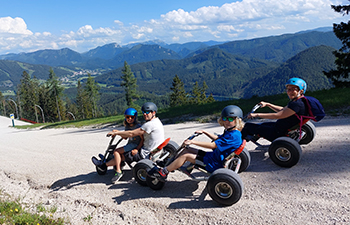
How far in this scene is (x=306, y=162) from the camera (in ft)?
18.8

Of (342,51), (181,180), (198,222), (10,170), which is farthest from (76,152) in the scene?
(342,51)

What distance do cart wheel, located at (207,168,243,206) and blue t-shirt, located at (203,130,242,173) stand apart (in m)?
0.39

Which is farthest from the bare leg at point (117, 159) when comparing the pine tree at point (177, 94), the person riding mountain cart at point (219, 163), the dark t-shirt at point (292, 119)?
the pine tree at point (177, 94)

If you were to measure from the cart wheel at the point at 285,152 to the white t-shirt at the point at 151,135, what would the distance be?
279cm

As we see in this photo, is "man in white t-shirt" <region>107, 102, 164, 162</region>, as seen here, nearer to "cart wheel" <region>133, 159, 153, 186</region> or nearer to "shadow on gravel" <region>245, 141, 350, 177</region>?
"cart wheel" <region>133, 159, 153, 186</region>

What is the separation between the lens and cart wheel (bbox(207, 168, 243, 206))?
14.5ft

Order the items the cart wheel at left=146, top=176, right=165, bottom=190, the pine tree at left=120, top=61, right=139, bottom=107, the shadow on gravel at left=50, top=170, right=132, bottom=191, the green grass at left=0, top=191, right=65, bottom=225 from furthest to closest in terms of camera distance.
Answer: the pine tree at left=120, top=61, right=139, bottom=107
the shadow on gravel at left=50, top=170, right=132, bottom=191
the cart wheel at left=146, top=176, right=165, bottom=190
the green grass at left=0, top=191, right=65, bottom=225

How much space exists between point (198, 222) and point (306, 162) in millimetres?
3205

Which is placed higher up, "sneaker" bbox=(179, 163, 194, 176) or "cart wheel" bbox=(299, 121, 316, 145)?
"cart wheel" bbox=(299, 121, 316, 145)

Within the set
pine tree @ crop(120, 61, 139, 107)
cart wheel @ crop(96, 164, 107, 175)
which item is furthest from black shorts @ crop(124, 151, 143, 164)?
pine tree @ crop(120, 61, 139, 107)

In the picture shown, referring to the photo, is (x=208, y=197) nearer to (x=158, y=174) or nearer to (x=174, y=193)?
(x=174, y=193)

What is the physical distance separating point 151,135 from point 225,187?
7.76 ft

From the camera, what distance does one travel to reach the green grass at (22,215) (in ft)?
15.8

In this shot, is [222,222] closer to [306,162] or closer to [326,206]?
[326,206]
